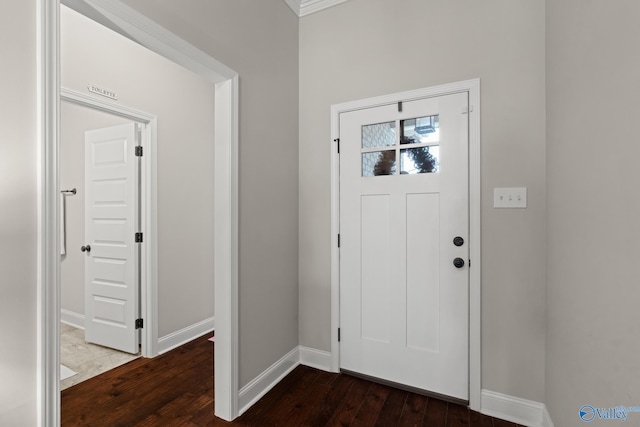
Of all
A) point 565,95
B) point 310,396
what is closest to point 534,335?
point 565,95

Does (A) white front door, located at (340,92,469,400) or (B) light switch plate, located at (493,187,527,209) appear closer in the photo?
(B) light switch plate, located at (493,187,527,209)

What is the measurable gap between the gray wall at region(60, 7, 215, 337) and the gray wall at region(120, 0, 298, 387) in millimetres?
1239

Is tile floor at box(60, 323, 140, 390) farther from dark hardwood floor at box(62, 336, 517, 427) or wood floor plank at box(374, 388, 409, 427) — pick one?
wood floor plank at box(374, 388, 409, 427)

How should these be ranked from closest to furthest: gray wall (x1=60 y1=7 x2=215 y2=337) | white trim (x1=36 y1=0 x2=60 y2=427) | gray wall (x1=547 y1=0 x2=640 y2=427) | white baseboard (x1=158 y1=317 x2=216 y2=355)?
gray wall (x1=547 y1=0 x2=640 y2=427) → white trim (x1=36 y1=0 x2=60 y2=427) → gray wall (x1=60 y1=7 x2=215 y2=337) → white baseboard (x1=158 y1=317 x2=216 y2=355)

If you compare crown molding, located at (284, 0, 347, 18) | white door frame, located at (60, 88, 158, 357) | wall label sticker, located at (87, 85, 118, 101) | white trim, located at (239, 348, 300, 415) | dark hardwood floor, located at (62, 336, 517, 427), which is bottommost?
dark hardwood floor, located at (62, 336, 517, 427)

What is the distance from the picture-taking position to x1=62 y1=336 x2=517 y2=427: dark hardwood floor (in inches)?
71.7

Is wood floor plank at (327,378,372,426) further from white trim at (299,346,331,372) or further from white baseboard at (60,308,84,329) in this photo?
white baseboard at (60,308,84,329)

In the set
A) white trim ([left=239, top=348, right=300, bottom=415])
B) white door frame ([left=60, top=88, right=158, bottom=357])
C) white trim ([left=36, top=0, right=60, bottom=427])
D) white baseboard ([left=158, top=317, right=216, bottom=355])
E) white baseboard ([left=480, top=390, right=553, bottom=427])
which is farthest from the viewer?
white baseboard ([left=158, top=317, right=216, bottom=355])

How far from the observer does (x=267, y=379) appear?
2.16 m

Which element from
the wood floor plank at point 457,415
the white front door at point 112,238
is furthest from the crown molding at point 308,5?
the wood floor plank at point 457,415

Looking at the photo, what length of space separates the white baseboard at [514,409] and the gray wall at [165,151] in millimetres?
2699

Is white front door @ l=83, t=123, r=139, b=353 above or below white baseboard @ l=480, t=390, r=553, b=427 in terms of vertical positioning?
above

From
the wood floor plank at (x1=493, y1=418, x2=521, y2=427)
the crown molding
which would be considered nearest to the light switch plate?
the wood floor plank at (x1=493, y1=418, x2=521, y2=427)

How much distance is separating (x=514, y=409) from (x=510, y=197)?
4.30 ft
